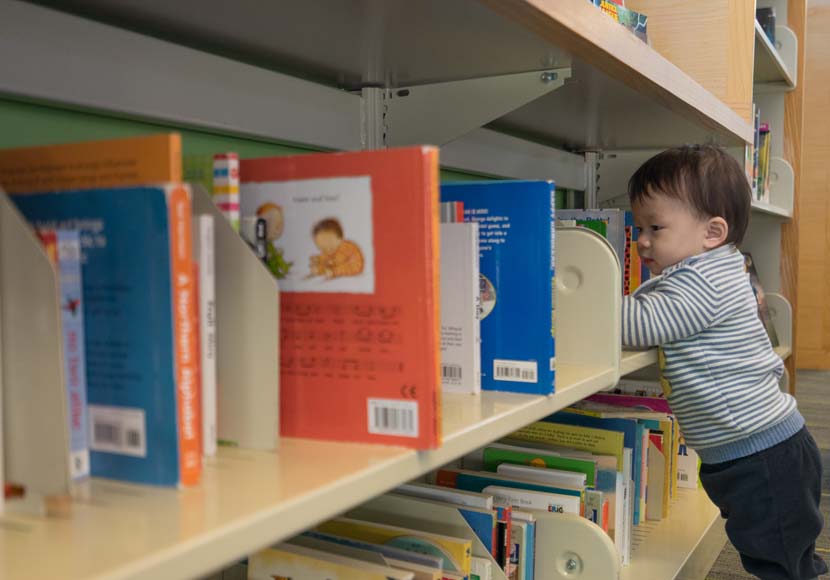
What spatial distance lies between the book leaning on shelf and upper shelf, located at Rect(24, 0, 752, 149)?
0.41 meters

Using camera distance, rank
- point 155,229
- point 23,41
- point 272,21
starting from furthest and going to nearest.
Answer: point 272,21
point 23,41
point 155,229

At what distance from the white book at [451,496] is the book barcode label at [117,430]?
625 millimetres

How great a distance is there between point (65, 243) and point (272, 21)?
0.55 meters

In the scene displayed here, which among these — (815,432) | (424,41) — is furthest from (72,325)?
(815,432)

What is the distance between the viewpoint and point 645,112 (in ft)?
5.38

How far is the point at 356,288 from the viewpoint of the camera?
0.64 meters

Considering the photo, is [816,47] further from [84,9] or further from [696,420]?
[84,9]

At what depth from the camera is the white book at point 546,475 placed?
129 centimetres

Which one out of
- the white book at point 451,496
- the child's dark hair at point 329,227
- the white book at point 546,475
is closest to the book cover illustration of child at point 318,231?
the child's dark hair at point 329,227

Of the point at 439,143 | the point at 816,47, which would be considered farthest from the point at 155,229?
the point at 816,47

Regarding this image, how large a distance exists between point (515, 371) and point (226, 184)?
16.6 inches

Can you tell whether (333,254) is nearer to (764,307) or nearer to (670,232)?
(670,232)

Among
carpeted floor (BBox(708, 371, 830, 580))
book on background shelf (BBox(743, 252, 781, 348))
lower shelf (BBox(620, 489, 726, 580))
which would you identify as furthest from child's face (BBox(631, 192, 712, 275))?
book on background shelf (BBox(743, 252, 781, 348))

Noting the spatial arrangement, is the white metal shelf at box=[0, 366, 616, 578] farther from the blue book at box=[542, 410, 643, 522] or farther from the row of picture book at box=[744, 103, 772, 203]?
the row of picture book at box=[744, 103, 772, 203]
